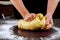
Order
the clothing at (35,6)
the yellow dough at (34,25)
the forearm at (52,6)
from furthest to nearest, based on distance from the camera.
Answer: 1. the clothing at (35,6)
2. the forearm at (52,6)
3. the yellow dough at (34,25)

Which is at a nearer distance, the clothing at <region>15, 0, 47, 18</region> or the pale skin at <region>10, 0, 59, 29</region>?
the pale skin at <region>10, 0, 59, 29</region>

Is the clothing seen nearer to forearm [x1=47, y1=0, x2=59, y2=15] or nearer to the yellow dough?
forearm [x1=47, y1=0, x2=59, y2=15]

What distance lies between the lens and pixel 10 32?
105 cm

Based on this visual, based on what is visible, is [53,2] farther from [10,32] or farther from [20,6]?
[10,32]

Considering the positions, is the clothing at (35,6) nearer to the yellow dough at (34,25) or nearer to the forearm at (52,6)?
the forearm at (52,6)

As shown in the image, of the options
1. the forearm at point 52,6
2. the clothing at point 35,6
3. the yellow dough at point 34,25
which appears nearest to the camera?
the yellow dough at point 34,25

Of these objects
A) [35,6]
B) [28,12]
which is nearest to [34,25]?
[28,12]

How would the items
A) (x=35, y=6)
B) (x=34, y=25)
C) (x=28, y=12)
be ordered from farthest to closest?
(x=35, y=6), (x=28, y=12), (x=34, y=25)

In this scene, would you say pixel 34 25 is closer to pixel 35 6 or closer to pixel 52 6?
pixel 52 6

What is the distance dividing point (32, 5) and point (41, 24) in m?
0.52

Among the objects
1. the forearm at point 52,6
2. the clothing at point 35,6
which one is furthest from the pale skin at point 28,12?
the clothing at point 35,6

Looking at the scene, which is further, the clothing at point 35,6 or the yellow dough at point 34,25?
the clothing at point 35,6

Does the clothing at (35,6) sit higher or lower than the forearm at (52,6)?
lower

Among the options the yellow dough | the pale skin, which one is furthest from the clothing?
the yellow dough
